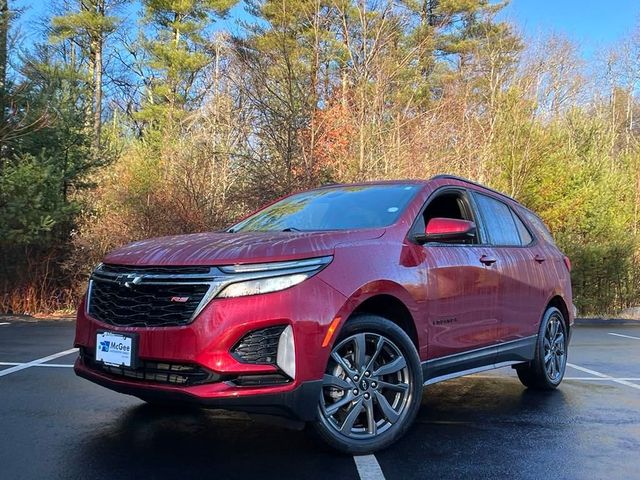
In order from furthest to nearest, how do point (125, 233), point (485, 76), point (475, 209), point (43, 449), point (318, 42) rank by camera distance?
point (485, 76) → point (318, 42) → point (125, 233) → point (475, 209) → point (43, 449)

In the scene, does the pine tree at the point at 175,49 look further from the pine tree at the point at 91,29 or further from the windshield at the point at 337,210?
the windshield at the point at 337,210

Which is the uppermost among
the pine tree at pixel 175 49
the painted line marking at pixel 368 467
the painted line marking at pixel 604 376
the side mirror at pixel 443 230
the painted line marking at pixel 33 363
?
the pine tree at pixel 175 49

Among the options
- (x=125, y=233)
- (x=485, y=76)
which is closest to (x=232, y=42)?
(x=125, y=233)

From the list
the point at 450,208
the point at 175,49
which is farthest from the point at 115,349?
the point at 175,49

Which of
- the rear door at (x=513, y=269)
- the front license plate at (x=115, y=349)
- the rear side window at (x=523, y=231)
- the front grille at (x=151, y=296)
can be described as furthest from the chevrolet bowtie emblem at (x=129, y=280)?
the rear side window at (x=523, y=231)

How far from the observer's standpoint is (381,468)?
3.61 meters

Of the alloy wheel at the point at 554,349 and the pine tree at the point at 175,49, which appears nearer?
the alloy wheel at the point at 554,349

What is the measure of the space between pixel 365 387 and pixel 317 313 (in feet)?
2.22

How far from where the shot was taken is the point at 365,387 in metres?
3.88

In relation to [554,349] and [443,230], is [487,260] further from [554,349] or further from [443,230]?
[554,349]

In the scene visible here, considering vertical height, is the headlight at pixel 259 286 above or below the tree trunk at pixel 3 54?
below

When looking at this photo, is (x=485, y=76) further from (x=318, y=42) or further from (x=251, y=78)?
(x=251, y=78)

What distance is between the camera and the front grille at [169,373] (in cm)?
345

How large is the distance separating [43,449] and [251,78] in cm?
1116
